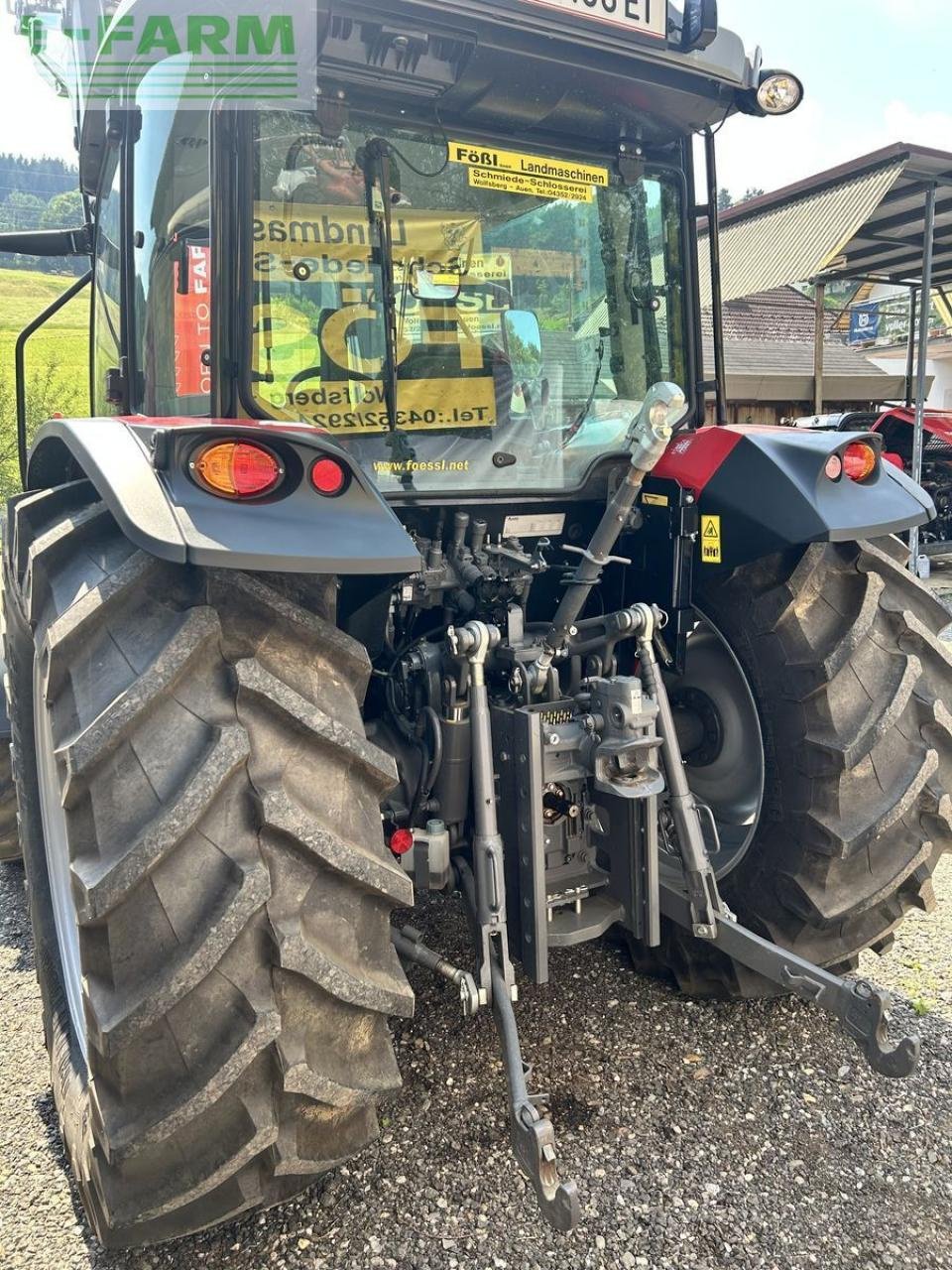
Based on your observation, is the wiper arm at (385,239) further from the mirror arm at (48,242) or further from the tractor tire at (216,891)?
the mirror arm at (48,242)

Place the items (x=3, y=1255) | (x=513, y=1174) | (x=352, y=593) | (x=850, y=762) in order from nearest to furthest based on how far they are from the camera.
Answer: (x=3, y=1255) → (x=513, y=1174) → (x=850, y=762) → (x=352, y=593)

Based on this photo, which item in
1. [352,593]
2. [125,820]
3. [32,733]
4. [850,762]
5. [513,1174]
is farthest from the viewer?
[32,733]

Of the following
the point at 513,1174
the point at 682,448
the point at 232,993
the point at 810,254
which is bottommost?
the point at 513,1174

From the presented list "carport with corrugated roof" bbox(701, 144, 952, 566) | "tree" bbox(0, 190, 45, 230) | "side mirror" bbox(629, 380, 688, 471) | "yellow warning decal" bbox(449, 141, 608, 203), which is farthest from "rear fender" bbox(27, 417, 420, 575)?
"tree" bbox(0, 190, 45, 230)

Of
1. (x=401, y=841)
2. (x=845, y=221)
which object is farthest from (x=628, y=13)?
(x=845, y=221)

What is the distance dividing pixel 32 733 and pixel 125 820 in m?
1.22

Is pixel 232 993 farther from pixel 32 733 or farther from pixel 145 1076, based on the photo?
pixel 32 733

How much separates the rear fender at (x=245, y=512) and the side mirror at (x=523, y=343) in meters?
0.82

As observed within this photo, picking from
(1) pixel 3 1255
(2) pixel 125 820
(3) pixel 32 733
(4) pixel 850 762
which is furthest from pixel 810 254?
(1) pixel 3 1255

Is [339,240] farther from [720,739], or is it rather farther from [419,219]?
[720,739]

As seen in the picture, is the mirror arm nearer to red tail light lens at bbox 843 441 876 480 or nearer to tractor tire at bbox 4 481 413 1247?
tractor tire at bbox 4 481 413 1247

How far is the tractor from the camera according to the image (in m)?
1.56

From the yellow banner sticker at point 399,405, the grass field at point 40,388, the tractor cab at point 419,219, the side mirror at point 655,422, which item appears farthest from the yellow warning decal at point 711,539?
the grass field at point 40,388

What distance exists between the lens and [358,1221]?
75.6 inches
